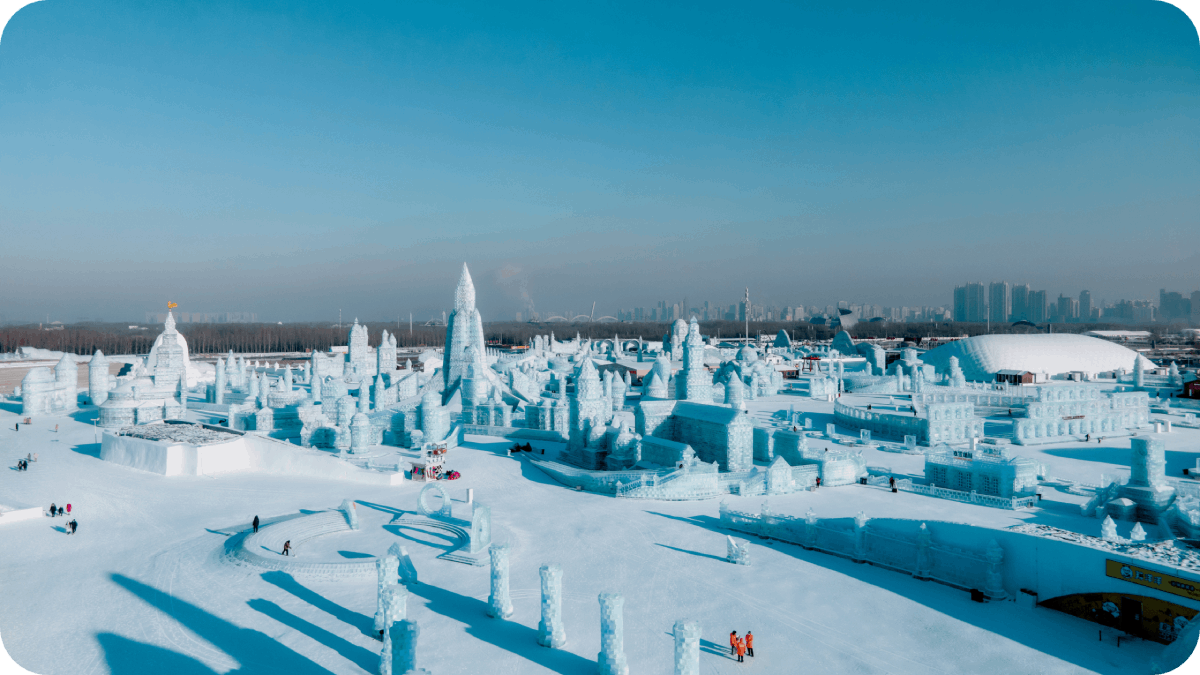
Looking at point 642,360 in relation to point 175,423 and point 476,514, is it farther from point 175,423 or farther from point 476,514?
point 476,514

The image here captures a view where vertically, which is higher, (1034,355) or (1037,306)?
(1037,306)

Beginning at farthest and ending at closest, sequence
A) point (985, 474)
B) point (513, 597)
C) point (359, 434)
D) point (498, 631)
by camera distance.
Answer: point (359, 434) < point (985, 474) < point (513, 597) < point (498, 631)

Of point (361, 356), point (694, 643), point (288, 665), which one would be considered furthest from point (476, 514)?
point (361, 356)

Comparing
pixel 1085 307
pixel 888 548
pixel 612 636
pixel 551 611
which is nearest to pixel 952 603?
pixel 888 548

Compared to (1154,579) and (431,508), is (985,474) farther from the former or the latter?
(431,508)

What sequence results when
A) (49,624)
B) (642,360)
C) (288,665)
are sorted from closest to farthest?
(288,665)
(49,624)
(642,360)

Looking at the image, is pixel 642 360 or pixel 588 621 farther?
pixel 642 360
